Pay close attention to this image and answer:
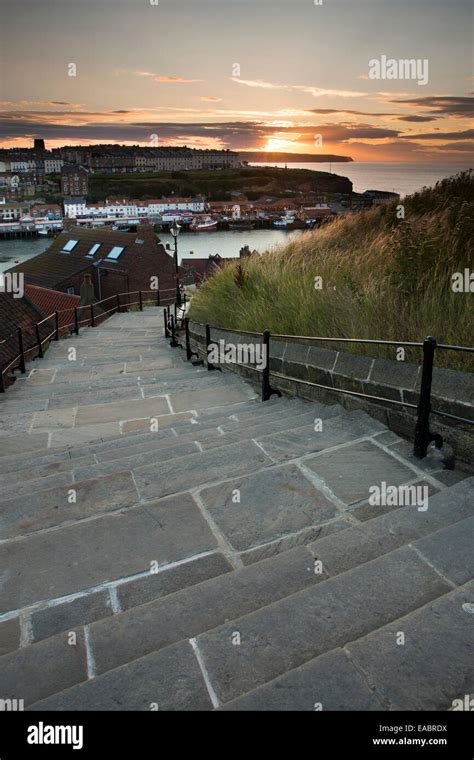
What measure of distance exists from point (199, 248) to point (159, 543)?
92.4m

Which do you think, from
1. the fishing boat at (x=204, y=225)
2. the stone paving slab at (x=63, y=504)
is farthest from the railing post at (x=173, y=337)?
the fishing boat at (x=204, y=225)

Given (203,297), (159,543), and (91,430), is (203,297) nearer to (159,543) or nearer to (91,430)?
(91,430)

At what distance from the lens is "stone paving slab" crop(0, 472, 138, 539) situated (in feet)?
11.4

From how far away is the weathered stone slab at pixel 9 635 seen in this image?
239 centimetres

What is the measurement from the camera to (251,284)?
30.8 ft

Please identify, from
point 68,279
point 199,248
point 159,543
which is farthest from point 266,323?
point 199,248

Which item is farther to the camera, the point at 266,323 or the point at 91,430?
the point at 266,323

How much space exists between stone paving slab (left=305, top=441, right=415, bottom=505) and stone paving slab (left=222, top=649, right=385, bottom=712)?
61.7 inches

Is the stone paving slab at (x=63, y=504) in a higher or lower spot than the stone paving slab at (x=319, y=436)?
lower

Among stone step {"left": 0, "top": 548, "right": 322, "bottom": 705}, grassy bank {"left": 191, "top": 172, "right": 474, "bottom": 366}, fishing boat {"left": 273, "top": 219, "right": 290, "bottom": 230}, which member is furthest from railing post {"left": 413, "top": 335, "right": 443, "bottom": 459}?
fishing boat {"left": 273, "top": 219, "right": 290, "bottom": 230}

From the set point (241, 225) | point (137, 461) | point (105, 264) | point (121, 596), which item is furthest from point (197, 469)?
Answer: point (241, 225)

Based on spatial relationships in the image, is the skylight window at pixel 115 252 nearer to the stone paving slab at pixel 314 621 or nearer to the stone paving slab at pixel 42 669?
the stone paving slab at pixel 42 669

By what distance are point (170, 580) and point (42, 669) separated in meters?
0.78

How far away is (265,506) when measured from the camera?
3402mm
